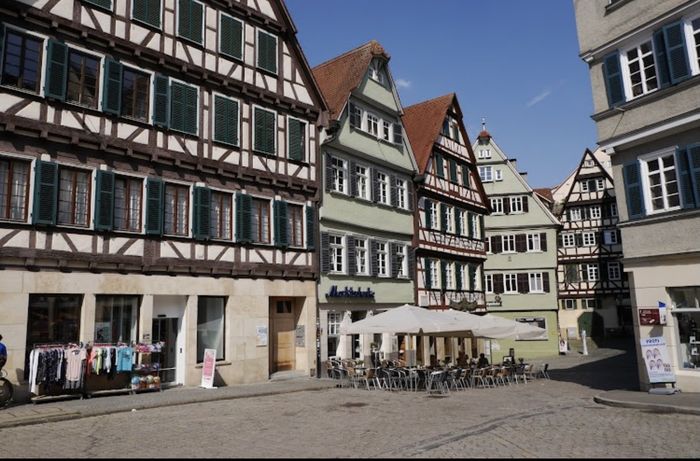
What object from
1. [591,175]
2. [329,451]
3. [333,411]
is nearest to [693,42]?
[333,411]

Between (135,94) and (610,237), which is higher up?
(135,94)

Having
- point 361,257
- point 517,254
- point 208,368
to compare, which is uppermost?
point 517,254

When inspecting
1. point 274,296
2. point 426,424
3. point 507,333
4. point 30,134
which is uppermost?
point 30,134

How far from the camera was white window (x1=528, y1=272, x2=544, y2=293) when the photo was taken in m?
40.9

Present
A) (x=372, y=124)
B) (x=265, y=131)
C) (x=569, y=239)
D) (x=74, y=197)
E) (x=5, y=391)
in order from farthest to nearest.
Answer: (x=569, y=239)
(x=372, y=124)
(x=265, y=131)
(x=74, y=197)
(x=5, y=391)

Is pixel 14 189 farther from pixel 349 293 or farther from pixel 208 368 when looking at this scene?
pixel 349 293

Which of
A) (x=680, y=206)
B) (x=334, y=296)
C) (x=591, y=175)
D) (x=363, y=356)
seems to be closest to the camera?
(x=680, y=206)

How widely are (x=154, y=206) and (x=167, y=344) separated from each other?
4124 millimetres

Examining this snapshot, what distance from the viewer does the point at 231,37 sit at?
2072 cm

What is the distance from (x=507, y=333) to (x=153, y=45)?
14326mm

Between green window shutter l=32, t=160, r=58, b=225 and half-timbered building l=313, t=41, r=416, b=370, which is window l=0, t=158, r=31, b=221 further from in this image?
half-timbered building l=313, t=41, r=416, b=370

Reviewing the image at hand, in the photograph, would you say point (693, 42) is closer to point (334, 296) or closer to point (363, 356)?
point (334, 296)

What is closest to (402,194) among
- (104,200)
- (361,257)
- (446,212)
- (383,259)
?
(383,259)

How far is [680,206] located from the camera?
16188mm
